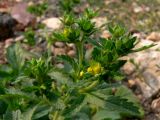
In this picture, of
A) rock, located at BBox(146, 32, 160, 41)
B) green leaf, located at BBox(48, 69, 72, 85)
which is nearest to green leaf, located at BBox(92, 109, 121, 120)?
green leaf, located at BBox(48, 69, 72, 85)

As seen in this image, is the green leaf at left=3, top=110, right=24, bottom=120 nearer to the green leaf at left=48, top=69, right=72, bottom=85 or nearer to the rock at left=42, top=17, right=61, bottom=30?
the green leaf at left=48, top=69, right=72, bottom=85

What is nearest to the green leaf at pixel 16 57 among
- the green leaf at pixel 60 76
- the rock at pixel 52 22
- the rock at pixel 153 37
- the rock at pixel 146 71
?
the green leaf at pixel 60 76

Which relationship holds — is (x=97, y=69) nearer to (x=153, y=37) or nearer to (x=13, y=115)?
(x=13, y=115)

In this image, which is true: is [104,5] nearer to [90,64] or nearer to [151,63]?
[151,63]

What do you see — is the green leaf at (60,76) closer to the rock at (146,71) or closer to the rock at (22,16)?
the rock at (146,71)

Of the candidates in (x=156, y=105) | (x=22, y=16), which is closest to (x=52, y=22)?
(x=22, y=16)
